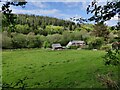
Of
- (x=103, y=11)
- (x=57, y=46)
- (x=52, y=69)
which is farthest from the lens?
(x=57, y=46)

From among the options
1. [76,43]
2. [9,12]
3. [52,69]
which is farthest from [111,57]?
[76,43]

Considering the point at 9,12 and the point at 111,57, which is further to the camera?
the point at 111,57

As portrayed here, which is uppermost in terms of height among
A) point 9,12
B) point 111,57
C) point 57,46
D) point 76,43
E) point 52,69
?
point 9,12

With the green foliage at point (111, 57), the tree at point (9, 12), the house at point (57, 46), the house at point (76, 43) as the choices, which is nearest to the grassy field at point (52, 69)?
the house at point (57, 46)

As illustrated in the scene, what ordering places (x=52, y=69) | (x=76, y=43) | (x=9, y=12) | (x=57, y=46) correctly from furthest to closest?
1. (x=76, y=43)
2. (x=57, y=46)
3. (x=52, y=69)
4. (x=9, y=12)

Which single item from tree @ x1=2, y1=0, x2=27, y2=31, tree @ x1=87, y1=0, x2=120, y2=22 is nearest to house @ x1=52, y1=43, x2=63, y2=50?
tree @ x1=87, y1=0, x2=120, y2=22

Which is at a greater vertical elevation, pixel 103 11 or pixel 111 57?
pixel 103 11

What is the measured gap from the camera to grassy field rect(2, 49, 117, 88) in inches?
333

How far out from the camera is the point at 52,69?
11273 mm

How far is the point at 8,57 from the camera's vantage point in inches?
574

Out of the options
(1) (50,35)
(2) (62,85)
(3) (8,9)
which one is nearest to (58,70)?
(2) (62,85)

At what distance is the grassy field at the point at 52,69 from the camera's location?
847 cm

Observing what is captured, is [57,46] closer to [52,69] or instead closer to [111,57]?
[52,69]

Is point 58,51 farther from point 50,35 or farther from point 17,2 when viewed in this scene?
point 17,2
